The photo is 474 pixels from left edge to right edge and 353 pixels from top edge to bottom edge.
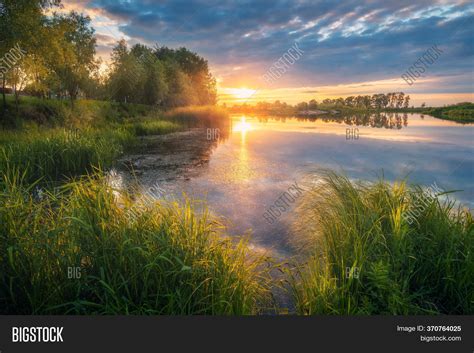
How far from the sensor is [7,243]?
3.46 m

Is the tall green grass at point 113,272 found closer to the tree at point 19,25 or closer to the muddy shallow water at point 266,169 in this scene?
the muddy shallow water at point 266,169

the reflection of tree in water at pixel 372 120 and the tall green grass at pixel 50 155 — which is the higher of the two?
the reflection of tree in water at pixel 372 120

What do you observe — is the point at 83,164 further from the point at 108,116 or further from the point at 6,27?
the point at 108,116

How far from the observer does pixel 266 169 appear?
13.7m

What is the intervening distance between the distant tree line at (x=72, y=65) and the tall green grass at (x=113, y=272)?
17579 mm

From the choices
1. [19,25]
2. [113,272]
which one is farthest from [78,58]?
[113,272]

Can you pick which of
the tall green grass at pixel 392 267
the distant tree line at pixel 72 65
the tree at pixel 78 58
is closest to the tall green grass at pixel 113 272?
the tall green grass at pixel 392 267

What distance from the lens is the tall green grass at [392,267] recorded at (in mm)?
3379

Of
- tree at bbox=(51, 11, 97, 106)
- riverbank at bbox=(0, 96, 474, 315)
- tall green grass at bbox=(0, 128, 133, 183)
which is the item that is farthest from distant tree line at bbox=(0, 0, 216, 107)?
riverbank at bbox=(0, 96, 474, 315)

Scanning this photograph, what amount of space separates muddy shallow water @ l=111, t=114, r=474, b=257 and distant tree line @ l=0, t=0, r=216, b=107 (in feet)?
31.5

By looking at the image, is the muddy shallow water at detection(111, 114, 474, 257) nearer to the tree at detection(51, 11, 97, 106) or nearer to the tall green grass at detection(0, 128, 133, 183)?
the tall green grass at detection(0, 128, 133, 183)

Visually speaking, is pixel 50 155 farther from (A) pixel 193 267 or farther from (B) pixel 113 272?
(A) pixel 193 267

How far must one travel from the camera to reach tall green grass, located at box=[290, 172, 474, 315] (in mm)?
3379

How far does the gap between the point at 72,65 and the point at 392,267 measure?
3552 centimetres
